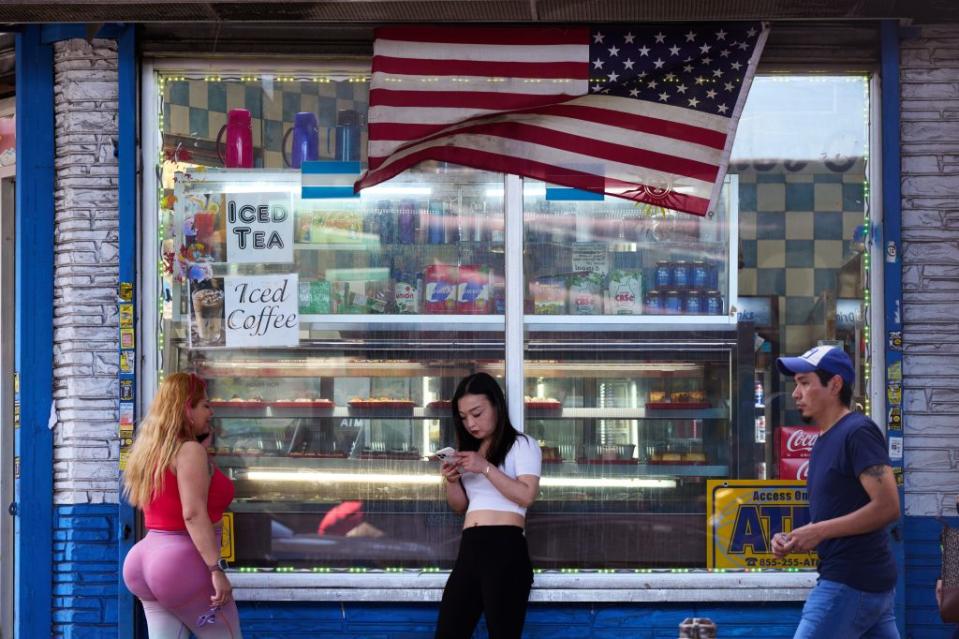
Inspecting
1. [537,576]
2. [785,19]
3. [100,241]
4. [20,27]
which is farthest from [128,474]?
[785,19]

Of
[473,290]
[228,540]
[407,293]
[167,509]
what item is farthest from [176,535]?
[473,290]

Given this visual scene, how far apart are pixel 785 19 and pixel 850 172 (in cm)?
93

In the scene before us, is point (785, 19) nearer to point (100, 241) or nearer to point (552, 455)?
point (552, 455)

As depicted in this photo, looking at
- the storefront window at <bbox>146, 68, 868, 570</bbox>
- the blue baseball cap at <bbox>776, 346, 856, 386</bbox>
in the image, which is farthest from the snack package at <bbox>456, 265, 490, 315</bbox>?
the blue baseball cap at <bbox>776, 346, 856, 386</bbox>

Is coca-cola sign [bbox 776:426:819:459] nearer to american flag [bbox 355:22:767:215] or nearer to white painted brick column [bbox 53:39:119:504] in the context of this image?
american flag [bbox 355:22:767:215]

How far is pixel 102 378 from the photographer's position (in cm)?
590

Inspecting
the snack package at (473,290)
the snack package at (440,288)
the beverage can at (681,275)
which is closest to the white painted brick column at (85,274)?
the snack package at (440,288)

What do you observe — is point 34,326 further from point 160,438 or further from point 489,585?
point 489,585

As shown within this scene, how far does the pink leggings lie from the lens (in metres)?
4.77

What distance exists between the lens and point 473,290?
6.09m

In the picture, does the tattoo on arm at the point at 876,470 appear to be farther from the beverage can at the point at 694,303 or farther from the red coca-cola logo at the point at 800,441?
the beverage can at the point at 694,303

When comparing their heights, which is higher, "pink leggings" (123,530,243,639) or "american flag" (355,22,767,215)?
"american flag" (355,22,767,215)

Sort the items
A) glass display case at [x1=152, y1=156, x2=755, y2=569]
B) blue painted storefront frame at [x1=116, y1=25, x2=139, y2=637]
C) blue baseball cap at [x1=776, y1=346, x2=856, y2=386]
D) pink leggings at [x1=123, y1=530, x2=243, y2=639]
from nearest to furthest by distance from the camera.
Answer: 1. blue baseball cap at [x1=776, y1=346, x2=856, y2=386]
2. pink leggings at [x1=123, y1=530, x2=243, y2=639]
3. blue painted storefront frame at [x1=116, y1=25, x2=139, y2=637]
4. glass display case at [x1=152, y1=156, x2=755, y2=569]

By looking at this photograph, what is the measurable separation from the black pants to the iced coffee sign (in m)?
1.81
